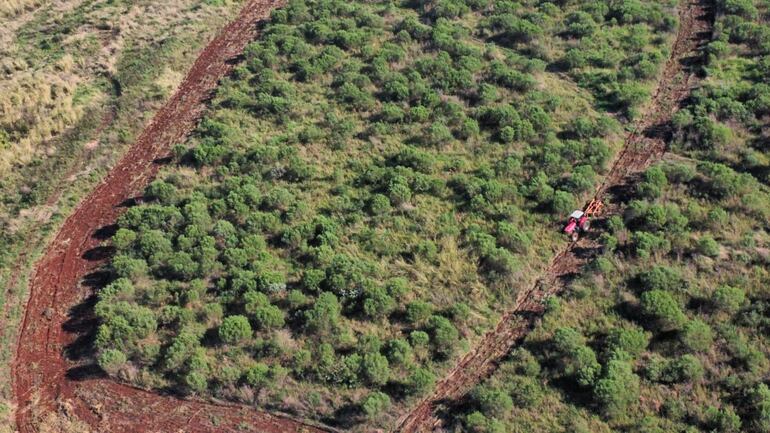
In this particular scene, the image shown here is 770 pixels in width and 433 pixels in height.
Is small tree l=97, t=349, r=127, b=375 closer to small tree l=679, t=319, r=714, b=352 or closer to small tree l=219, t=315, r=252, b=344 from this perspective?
small tree l=219, t=315, r=252, b=344

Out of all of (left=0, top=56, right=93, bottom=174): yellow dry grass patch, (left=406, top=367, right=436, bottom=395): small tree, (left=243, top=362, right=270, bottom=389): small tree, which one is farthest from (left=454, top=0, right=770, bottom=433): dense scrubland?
(left=0, top=56, right=93, bottom=174): yellow dry grass patch

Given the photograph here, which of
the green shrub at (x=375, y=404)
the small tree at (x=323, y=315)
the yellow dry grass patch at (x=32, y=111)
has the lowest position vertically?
the green shrub at (x=375, y=404)

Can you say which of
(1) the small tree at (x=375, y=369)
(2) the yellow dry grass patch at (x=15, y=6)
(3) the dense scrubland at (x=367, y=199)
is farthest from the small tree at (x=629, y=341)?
(2) the yellow dry grass patch at (x=15, y=6)

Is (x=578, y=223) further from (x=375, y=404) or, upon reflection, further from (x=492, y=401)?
(x=375, y=404)

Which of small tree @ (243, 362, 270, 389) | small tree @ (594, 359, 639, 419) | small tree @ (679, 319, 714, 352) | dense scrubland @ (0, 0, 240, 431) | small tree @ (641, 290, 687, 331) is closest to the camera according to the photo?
small tree @ (594, 359, 639, 419)

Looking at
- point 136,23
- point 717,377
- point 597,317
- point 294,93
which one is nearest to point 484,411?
point 597,317

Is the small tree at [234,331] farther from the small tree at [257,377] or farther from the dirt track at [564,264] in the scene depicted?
the dirt track at [564,264]
